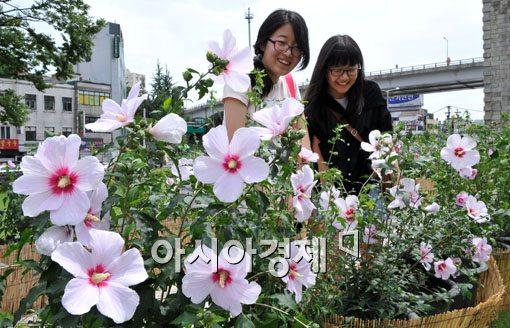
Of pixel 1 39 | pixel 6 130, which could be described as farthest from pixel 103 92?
pixel 1 39

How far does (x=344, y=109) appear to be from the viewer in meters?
2.43

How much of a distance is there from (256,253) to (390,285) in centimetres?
72

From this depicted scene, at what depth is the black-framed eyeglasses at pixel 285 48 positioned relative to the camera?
1872 mm

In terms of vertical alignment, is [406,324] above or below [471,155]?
below

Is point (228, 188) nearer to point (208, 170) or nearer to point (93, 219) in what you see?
point (208, 170)

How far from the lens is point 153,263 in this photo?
36.1 inches

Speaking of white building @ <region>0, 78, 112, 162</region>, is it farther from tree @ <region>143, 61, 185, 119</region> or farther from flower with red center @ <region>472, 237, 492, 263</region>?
tree @ <region>143, 61, 185, 119</region>

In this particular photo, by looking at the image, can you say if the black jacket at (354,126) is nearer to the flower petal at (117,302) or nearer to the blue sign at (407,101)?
the flower petal at (117,302)

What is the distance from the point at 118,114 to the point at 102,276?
0.29 metres

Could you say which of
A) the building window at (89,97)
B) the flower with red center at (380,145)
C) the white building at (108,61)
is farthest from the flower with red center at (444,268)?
the white building at (108,61)

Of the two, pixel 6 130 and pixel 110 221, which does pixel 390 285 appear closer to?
pixel 110 221

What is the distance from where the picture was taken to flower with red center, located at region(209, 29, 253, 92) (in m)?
1.01

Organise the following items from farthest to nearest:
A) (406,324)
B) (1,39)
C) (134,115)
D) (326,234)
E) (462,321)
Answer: (1,39) < (462,321) < (406,324) < (326,234) < (134,115)

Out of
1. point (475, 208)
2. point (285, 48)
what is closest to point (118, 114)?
point (285, 48)
